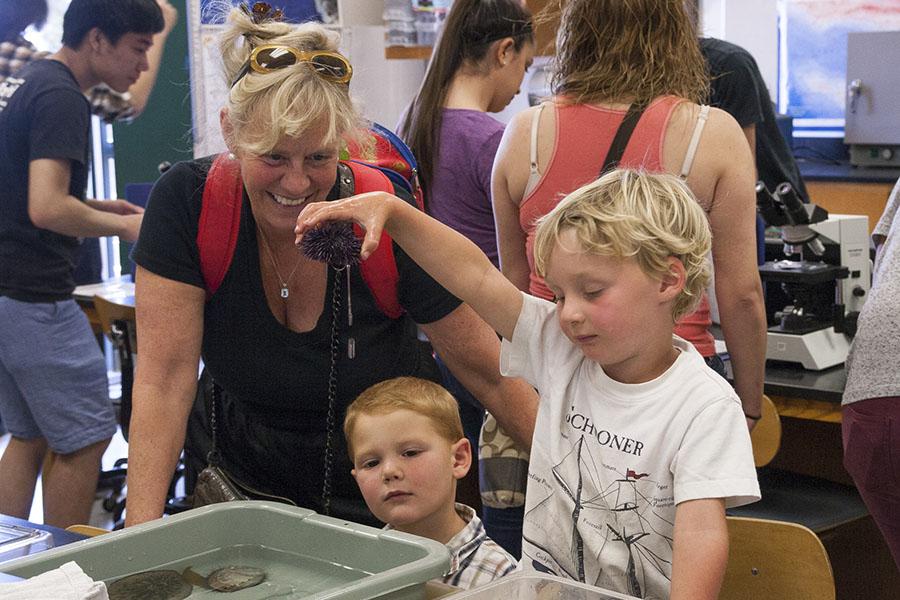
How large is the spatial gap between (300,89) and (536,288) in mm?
691

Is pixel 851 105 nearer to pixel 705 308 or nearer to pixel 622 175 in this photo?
pixel 705 308

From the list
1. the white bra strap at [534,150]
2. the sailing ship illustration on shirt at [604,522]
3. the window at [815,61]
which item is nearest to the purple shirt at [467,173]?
the white bra strap at [534,150]

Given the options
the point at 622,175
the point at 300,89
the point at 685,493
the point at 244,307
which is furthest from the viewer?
the point at 244,307

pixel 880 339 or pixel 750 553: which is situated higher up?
pixel 880 339

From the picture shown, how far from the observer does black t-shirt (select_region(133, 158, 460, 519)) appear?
1.77m

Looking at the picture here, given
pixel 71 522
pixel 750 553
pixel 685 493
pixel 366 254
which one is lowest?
pixel 71 522

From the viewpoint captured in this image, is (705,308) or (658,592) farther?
(705,308)

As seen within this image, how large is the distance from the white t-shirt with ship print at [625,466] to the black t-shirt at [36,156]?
7.11ft

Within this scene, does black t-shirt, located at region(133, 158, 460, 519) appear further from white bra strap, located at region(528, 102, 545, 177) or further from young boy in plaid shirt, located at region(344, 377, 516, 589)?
white bra strap, located at region(528, 102, 545, 177)

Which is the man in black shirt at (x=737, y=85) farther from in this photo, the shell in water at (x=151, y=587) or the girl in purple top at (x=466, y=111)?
the shell in water at (x=151, y=587)

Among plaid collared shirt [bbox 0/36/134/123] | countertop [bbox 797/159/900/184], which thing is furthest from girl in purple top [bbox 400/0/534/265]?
countertop [bbox 797/159/900/184]

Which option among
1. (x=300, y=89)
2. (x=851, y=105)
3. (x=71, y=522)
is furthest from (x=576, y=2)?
(x=851, y=105)

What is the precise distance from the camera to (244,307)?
181 centimetres

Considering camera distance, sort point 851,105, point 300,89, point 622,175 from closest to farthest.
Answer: point 622,175
point 300,89
point 851,105
